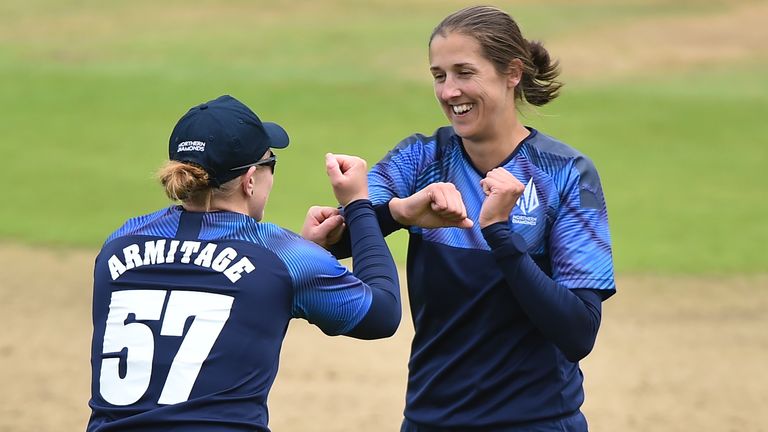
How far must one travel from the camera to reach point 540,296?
148 inches

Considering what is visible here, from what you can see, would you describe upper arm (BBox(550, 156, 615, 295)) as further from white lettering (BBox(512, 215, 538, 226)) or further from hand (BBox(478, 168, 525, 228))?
hand (BBox(478, 168, 525, 228))

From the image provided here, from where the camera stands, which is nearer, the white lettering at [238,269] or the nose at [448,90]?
the white lettering at [238,269]

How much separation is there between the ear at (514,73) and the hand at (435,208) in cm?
45

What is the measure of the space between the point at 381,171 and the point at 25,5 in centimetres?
2410

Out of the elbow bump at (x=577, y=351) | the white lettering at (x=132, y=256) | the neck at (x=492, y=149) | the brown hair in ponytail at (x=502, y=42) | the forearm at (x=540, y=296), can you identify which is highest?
the brown hair in ponytail at (x=502, y=42)

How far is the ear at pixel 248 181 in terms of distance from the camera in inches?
145

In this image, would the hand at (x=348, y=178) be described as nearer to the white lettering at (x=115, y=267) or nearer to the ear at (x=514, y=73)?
the ear at (x=514, y=73)

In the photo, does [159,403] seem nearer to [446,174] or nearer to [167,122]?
[446,174]

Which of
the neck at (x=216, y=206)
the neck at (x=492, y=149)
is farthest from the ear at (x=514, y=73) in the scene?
the neck at (x=216, y=206)

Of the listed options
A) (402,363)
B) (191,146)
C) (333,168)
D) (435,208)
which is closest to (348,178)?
(333,168)

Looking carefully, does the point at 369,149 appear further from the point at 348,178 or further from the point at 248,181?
the point at 248,181

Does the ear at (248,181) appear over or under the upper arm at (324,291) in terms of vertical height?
over

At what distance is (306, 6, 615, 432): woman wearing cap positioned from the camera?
3.99m

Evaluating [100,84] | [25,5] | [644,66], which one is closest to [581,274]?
[100,84]
